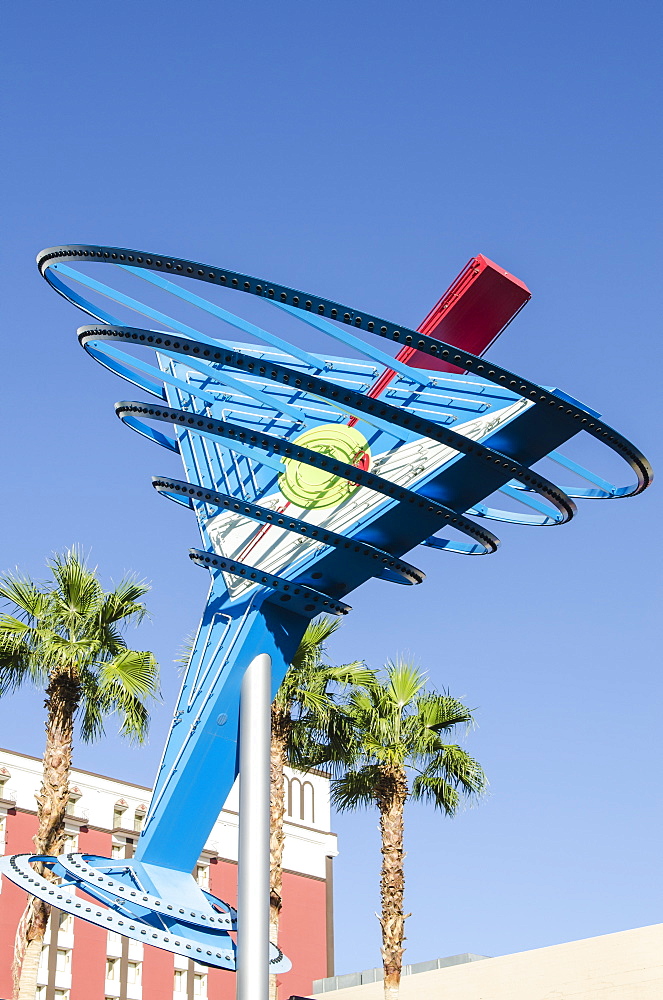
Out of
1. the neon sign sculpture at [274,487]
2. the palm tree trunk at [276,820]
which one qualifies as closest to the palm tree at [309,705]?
the palm tree trunk at [276,820]

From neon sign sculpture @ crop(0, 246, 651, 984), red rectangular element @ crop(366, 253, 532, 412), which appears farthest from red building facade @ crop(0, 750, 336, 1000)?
red rectangular element @ crop(366, 253, 532, 412)

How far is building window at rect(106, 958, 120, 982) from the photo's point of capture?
1085 inches

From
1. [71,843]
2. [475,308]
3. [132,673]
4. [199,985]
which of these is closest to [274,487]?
[475,308]

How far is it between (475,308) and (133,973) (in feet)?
63.7

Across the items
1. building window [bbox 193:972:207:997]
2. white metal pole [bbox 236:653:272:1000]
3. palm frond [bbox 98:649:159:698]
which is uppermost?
palm frond [bbox 98:649:159:698]

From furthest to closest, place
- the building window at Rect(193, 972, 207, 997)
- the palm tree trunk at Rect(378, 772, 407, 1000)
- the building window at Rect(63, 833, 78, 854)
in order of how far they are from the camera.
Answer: the building window at Rect(193, 972, 207, 997) < the building window at Rect(63, 833, 78, 854) < the palm tree trunk at Rect(378, 772, 407, 1000)

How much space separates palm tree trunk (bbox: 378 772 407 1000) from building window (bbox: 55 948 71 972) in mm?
9560

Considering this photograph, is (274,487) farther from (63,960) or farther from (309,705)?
(63,960)

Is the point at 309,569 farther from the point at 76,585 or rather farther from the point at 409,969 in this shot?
the point at 409,969

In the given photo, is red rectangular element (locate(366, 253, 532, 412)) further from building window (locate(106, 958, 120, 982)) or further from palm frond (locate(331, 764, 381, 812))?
building window (locate(106, 958, 120, 982))

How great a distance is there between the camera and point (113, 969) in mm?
27734

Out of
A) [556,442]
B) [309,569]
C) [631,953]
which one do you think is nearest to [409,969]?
[631,953]

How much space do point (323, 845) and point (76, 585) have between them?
53.4 feet

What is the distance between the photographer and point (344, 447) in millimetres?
13430
